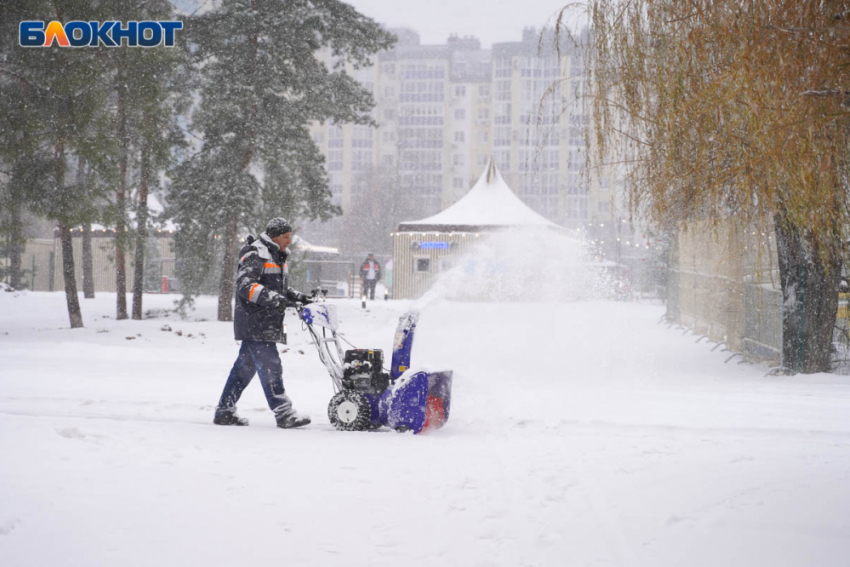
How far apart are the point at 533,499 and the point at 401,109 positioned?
394ft

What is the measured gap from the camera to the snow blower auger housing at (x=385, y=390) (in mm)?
6059

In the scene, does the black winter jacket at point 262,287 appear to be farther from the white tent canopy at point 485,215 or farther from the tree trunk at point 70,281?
the white tent canopy at point 485,215

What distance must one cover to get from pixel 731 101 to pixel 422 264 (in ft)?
90.0

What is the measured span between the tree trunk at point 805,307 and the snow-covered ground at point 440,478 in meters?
0.65

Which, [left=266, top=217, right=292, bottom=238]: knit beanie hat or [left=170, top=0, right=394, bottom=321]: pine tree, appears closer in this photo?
[left=266, top=217, right=292, bottom=238]: knit beanie hat

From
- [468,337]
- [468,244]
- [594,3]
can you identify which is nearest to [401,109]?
[468,244]

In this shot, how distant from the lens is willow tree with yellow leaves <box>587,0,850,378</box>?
4.33 m

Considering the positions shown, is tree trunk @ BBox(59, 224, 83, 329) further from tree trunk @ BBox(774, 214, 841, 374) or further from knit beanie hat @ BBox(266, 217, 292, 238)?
tree trunk @ BBox(774, 214, 841, 374)

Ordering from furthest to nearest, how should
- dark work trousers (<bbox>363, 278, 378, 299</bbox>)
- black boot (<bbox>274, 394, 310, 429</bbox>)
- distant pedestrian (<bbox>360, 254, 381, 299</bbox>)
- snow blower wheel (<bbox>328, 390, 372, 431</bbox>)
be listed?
dark work trousers (<bbox>363, 278, 378, 299</bbox>), distant pedestrian (<bbox>360, 254, 381, 299</bbox>), black boot (<bbox>274, 394, 310, 429</bbox>), snow blower wheel (<bbox>328, 390, 372, 431</bbox>)

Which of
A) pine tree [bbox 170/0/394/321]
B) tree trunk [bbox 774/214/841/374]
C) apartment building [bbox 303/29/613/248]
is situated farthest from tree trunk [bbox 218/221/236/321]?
apartment building [bbox 303/29/613/248]

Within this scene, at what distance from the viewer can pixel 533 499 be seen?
14.4 ft

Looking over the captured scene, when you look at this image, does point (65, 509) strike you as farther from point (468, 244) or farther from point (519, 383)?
point (468, 244)

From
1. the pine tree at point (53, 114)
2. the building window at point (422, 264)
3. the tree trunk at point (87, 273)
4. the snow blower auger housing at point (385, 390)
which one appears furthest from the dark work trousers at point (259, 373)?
the building window at point (422, 264)

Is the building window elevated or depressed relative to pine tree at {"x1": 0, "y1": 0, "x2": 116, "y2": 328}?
depressed
